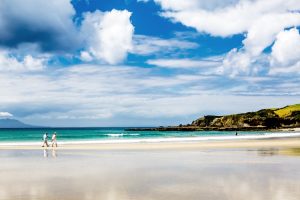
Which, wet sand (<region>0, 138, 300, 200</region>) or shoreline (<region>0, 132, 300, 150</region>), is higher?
shoreline (<region>0, 132, 300, 150</region>)

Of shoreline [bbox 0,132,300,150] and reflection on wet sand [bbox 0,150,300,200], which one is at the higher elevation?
shoreline [bbox 0,132,300,150]

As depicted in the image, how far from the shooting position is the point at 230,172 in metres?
20.9

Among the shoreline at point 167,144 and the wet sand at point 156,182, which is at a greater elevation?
the shoreline at point 167,144

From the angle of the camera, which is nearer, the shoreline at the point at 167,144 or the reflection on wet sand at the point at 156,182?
the reflection on wet sand at the point at 156,182

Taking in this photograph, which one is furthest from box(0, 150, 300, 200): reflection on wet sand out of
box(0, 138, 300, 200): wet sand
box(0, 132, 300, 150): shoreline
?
box(0, 132, 300, 150): shoreline

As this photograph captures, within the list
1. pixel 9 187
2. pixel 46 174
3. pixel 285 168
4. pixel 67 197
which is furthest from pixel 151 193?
pixel 285 168

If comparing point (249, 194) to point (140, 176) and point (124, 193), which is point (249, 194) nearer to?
point (124, 193)

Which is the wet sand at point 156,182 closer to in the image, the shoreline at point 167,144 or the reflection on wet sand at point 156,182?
the reflection on wet sand at point 156,182

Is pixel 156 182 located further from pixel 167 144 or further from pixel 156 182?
pixel 167 144

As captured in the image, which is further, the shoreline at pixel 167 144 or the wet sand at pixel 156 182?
the shoreline at pixel 167 144

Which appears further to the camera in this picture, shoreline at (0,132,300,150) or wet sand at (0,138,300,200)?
shoreline at (0,132,300,150)

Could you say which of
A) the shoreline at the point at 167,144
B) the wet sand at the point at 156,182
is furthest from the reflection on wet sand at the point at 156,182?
the shoreline at the point at 167,144

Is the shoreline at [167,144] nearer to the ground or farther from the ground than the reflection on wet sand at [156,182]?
farther from the ground

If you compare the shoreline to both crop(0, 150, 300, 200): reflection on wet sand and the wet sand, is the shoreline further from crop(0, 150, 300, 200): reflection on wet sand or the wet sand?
crop(0, 150, 300, 200): reflection on wet sand
